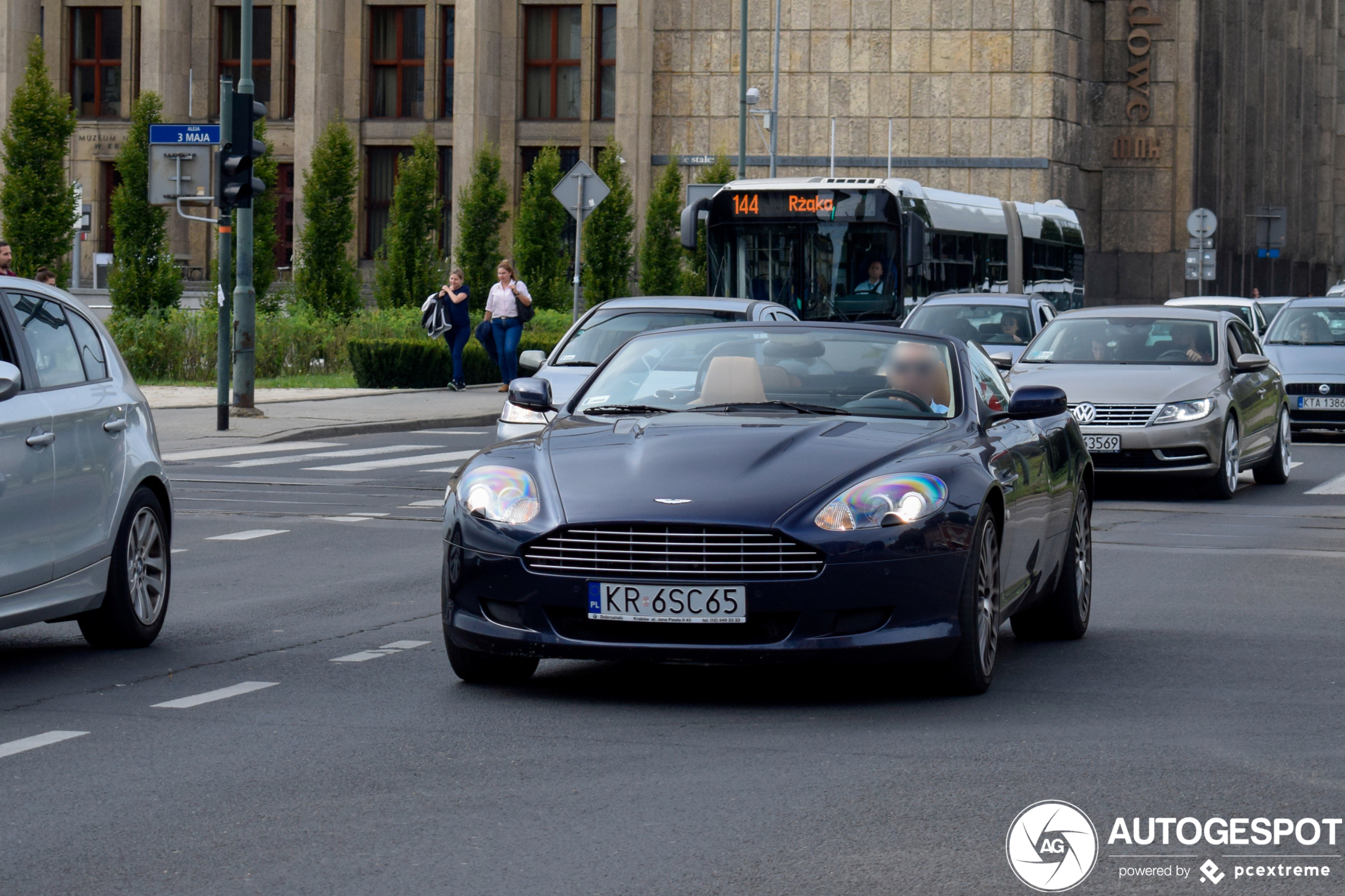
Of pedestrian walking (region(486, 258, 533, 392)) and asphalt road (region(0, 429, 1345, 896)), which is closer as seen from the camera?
asphalt road (region(0, 429, 1345, 896))

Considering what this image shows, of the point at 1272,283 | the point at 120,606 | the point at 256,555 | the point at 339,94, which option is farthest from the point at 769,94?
the point at 120,606

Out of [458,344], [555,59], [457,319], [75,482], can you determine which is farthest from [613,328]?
[555,59]

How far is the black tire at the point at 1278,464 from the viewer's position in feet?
63.5

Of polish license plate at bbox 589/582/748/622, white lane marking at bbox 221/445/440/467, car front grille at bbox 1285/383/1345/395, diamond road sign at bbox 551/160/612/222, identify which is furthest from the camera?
diamond road sign at bbox 551/160/612/222

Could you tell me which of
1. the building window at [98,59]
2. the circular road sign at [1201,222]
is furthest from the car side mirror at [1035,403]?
the building window at [98,59]

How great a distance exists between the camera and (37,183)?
108 feet

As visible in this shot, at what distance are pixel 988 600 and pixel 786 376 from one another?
135cm

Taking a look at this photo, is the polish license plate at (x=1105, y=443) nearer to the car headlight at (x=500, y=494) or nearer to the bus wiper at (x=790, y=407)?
the bus wiper at (x=790, y=407)

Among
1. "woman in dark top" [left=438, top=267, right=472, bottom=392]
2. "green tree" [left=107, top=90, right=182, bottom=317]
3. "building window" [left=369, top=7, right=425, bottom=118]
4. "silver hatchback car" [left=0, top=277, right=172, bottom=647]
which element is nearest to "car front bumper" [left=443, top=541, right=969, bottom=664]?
"silver hatchback car" [left=0, top=277, right=172, bottom=647]

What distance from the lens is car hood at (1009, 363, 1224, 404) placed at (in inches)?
683

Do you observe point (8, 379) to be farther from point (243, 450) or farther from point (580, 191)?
point (580, 191)

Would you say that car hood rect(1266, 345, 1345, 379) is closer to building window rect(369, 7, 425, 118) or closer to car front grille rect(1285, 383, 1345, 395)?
car front grille rect(1285, 383, 1345, 395)

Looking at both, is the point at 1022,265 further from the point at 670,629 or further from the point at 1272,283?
the point at 1272,283

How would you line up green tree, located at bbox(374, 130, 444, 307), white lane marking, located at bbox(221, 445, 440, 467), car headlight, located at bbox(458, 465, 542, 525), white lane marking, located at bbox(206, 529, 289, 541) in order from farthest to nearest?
green tree, located at bbox(374, 130, 444, 307) < white lane marking, located at bbox(221, 445, 440, 467) < white lane marking, located at bbox(206, 529, 289, 541) < car headlight, located at bbox(458, 465, 542, 525)
